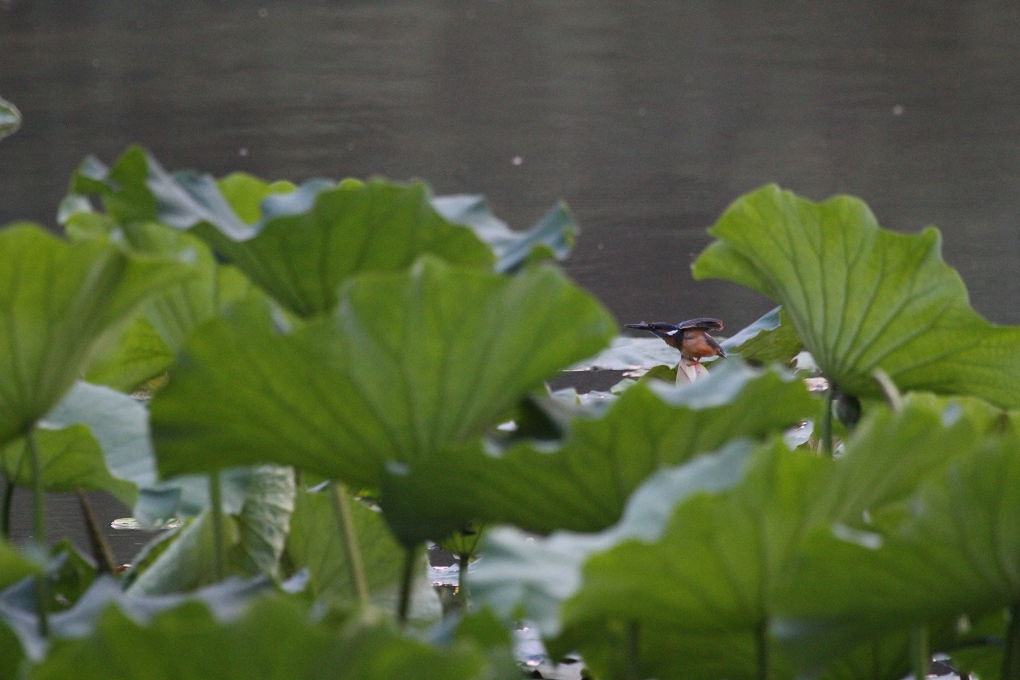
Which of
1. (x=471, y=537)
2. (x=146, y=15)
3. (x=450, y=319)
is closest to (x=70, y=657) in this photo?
(x=450, y=319)

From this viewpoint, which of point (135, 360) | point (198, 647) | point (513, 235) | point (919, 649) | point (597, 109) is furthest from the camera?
point (597, 109)

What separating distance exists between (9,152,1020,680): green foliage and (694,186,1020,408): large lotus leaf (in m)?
0.20

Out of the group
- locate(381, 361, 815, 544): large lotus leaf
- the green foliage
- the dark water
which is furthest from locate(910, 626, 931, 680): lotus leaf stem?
the dark water

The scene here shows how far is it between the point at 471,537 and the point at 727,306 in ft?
8.38

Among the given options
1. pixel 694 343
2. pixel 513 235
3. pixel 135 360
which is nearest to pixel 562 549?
pixel 513 235

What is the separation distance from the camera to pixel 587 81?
8156mm

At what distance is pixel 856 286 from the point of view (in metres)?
1.07

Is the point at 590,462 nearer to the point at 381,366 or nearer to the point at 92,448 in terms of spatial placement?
the point at 381,366

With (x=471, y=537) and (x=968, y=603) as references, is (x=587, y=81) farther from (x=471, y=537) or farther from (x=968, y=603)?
(x=968, y=603)

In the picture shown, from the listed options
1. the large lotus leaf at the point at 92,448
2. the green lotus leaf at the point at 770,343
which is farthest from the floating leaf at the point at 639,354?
the large lotus leaf at the point at 92,448

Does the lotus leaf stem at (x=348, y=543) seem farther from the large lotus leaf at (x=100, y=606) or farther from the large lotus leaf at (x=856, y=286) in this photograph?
the large lotus leaf at (x=856, y=286)

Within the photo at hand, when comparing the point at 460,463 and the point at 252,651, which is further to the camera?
the point at 460,463

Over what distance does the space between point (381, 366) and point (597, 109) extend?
6.84 metres

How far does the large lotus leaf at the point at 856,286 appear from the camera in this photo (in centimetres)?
106
